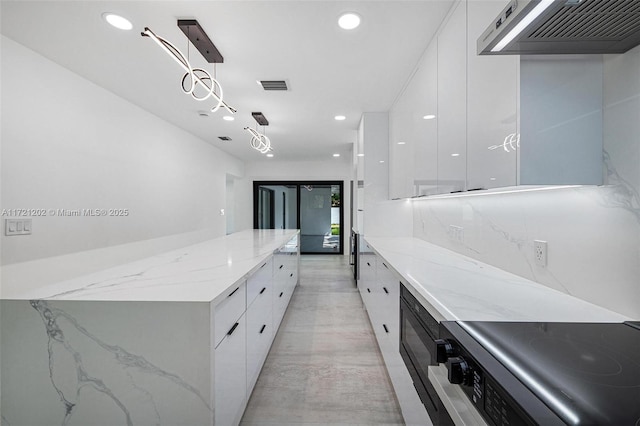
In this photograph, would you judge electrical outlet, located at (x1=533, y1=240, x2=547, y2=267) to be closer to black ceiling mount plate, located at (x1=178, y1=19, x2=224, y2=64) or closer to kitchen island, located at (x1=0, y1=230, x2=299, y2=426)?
kitchen island, located at (x1=0, y1=230, x2=299, y2=426)

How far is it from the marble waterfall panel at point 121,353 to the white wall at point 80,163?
1.53 m

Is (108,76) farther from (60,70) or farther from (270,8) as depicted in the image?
(270,8)

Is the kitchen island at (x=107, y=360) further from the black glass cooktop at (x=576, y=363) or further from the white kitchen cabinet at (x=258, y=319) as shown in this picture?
the black glass cooktop at (x=576, y=363)

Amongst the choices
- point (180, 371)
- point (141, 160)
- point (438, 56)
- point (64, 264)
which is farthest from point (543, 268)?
point (141, 160)

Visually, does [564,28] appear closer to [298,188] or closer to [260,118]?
[260,118]

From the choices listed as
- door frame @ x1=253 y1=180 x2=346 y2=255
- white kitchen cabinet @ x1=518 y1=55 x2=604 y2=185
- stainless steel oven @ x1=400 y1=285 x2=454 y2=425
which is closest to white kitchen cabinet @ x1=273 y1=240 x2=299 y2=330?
stainless steel oven @ x1=400 y1=285 x2=454 y2=425

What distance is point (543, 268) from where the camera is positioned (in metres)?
1.43

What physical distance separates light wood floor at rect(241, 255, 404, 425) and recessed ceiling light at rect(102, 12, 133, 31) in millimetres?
2682

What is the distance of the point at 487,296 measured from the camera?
1.28 metres

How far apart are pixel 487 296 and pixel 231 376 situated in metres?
1.28

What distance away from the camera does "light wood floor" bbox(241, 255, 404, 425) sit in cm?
188

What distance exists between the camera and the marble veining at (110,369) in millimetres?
1231

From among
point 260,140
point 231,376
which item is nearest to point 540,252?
point 231,376

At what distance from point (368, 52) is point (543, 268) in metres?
1.90
